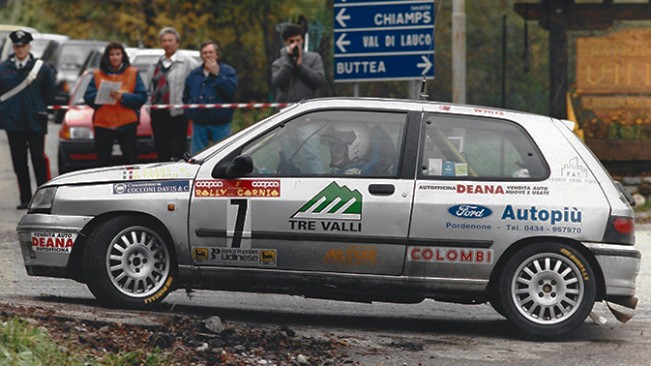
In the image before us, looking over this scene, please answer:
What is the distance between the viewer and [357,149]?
9.86 meters

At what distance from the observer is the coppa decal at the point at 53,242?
998cm

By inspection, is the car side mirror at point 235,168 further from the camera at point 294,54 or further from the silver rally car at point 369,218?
the camera at point 294,54

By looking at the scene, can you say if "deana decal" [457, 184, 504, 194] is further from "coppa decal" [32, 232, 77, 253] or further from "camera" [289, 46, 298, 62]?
"camera" [289, 46, 298, 62]

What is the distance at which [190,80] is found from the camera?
15.9 m

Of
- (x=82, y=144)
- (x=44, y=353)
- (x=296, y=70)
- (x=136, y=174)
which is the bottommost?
(x=44, y=353)

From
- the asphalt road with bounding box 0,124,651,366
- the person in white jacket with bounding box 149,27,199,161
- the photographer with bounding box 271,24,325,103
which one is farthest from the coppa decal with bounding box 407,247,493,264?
the person in white jacket with bounding box 149,27,199,161

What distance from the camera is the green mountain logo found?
9.64 meters

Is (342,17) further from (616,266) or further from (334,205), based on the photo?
(616,266)

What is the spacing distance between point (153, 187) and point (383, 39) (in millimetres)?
6610

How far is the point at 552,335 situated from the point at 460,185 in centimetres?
110

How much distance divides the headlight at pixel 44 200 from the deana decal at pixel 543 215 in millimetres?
2937

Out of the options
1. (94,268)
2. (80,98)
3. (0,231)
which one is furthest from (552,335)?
(80,98)

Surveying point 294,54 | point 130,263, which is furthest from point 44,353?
point 294,54

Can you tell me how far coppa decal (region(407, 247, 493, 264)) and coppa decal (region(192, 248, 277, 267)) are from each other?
887 mm
